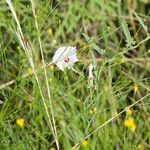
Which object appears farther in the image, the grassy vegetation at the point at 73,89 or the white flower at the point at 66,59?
the white flower at the point at 66,59

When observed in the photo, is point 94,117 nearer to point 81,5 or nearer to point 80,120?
point 80,120

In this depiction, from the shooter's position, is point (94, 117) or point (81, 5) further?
point (81, 5)

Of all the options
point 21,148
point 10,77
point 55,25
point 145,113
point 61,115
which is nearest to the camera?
point 21,148

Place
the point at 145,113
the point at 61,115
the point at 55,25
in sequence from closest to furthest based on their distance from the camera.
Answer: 1. the point at 61,115
2. the point at 145,113
3. the point at 55,25

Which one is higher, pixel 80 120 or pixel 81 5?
pixel 81 5

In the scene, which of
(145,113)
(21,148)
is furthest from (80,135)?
(145,113)

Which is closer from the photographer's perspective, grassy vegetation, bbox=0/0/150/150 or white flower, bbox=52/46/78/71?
grassy vegetation, bbox=0/0/150/150

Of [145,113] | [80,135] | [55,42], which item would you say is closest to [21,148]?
[80,135]
